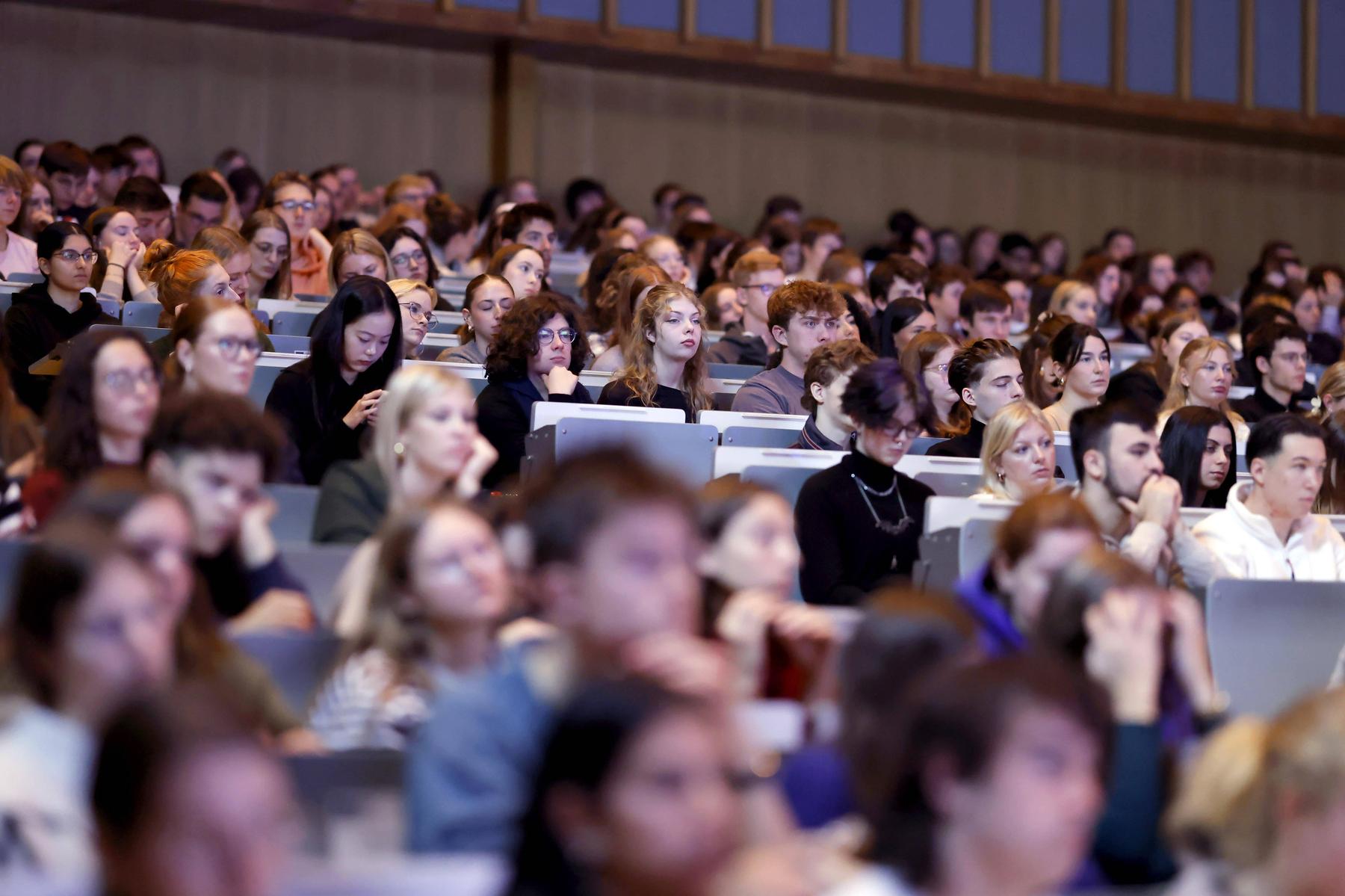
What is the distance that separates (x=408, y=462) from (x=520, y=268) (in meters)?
2.45

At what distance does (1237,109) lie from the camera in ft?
33.6

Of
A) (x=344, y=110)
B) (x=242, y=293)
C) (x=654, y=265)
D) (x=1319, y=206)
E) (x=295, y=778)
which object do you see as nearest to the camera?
(x=295, y=778)

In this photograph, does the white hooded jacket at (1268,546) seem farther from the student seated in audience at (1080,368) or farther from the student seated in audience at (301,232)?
the student seated in audience at (301,232)

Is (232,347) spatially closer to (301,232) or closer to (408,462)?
(408,462)

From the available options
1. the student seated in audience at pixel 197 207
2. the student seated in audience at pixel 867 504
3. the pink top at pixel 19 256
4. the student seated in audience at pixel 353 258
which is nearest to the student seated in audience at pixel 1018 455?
the student seated in audience at pixel 867 504

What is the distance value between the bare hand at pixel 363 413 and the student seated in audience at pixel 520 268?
1395 millimetres

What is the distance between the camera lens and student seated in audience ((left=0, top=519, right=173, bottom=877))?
5.90 feet

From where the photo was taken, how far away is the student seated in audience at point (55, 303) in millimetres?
4789

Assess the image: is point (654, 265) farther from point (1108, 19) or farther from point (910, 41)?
point (1108, 19)

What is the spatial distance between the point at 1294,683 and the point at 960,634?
1.55m

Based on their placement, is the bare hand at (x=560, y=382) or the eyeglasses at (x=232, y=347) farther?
the bare hand at (x=560, y=382)

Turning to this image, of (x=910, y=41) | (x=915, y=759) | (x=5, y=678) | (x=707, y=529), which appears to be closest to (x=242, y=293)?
(x=707, y=529)

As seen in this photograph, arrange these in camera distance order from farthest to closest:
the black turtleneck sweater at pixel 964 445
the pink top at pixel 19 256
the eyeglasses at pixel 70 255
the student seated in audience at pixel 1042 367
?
the pink top at pixel 19 256, the student seated in audience at pixel 1042 367, the eyeglasses at pixel 70 255, the black turtleneck sweater at pixel 964 445

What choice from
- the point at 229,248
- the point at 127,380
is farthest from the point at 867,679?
the point at 229,248
